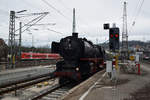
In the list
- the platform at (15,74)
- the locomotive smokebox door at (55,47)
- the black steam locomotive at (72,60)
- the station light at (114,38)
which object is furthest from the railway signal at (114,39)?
the platform at (15,74)

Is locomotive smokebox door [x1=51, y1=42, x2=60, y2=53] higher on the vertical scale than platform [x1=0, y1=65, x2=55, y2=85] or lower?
higher

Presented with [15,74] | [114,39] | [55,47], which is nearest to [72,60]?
[55,47]

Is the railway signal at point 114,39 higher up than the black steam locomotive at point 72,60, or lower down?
higher up

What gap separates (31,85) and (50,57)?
3284cm

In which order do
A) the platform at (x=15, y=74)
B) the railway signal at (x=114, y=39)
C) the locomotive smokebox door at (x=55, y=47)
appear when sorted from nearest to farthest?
1. the railway signal at (x=114, y=39)
2. the locomotive smokebox door at (x=55, y=47)
3. the platform at (x=15, y=74)

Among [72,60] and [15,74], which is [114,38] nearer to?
[72,60]

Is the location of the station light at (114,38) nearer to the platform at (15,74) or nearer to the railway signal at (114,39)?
the railway signal at (114,39)

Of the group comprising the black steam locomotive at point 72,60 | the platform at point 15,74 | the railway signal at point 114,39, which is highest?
the railway signal at point 114,39

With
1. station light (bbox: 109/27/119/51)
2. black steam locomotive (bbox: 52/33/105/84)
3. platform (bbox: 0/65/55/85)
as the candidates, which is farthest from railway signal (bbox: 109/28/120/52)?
platform (bbox: 0/65/55/85)

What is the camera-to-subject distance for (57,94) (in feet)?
31.0

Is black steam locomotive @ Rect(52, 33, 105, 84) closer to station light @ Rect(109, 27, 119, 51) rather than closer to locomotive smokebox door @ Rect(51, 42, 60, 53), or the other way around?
locomotive smokebox door @ Rect(51, 42, 60, 53)

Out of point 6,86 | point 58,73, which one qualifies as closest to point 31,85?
point 6,86

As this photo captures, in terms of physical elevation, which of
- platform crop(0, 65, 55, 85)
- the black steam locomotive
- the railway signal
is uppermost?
the railway signal

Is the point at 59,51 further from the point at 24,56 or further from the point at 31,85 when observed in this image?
the point at 24,56
